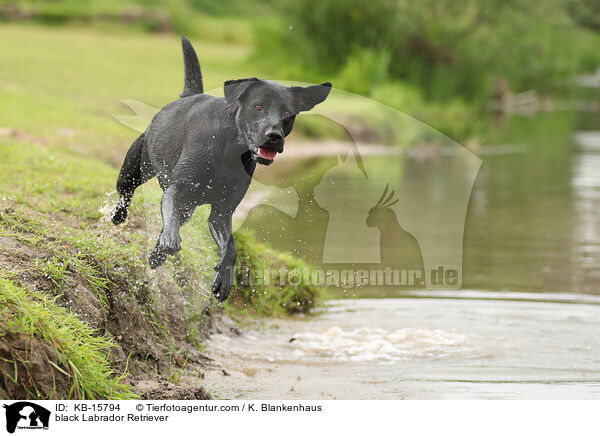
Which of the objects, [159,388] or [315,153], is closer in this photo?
[159,388]

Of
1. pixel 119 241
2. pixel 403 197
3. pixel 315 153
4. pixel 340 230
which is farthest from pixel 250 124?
pixel 315 153

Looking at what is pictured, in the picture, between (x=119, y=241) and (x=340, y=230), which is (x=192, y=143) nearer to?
(x=119, y=241)

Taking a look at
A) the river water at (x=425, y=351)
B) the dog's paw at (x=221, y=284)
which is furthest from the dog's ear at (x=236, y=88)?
the river water at (x=425, y=351)

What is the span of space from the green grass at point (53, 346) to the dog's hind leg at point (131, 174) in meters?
1.27

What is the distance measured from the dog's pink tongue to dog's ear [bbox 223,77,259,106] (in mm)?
351

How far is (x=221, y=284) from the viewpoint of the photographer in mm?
5383

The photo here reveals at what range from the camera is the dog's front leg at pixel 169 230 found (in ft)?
16.9

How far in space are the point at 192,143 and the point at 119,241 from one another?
61.9 inches

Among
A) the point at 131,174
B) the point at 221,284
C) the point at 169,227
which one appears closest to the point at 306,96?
the point at 169,227

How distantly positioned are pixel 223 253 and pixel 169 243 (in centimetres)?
47

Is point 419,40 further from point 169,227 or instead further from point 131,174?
point 169,227

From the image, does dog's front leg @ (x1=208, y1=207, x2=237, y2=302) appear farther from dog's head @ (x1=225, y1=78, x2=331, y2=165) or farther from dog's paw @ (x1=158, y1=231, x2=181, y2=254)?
dog's head @ (x1=225, y1=78, x2=331, y2=165)

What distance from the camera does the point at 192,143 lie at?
5.58 meters
